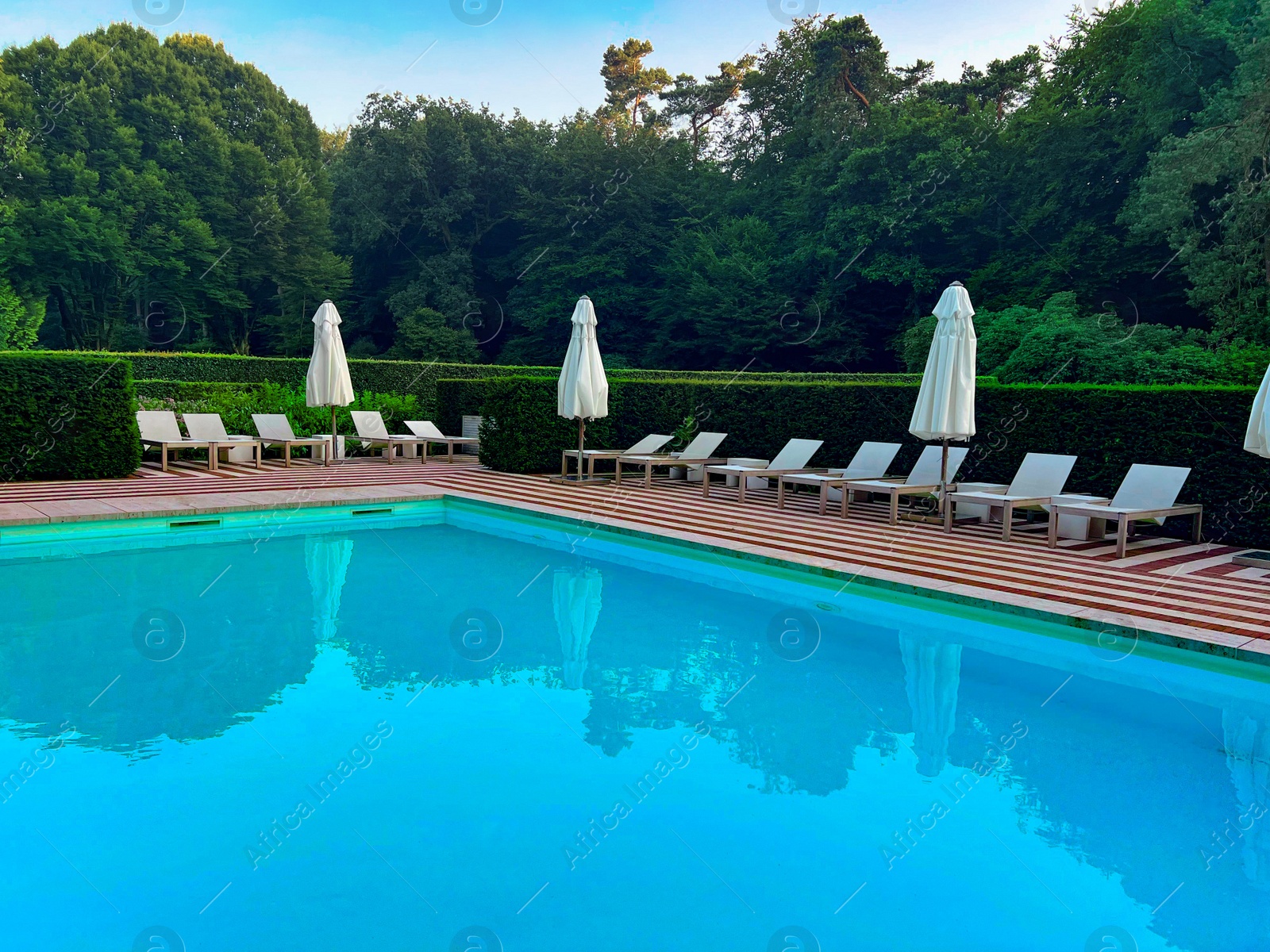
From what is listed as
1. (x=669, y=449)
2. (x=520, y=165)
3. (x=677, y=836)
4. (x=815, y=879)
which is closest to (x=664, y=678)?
(x=677, y=836)

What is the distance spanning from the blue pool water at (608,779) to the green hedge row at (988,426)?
13.7 feet

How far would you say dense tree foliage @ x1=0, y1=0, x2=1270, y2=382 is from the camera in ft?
80.1

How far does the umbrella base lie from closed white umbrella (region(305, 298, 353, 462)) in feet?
11.8

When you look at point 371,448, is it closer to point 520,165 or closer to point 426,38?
point 426,38

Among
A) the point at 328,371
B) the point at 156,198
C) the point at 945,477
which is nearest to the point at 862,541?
the point at 945,477

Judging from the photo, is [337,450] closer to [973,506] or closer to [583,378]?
[583,378]

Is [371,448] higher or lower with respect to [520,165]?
lower

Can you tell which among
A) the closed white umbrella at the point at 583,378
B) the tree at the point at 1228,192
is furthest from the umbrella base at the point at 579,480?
the tree at the point at 1228,192

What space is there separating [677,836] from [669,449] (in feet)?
37.3

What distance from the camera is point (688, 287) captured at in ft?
111

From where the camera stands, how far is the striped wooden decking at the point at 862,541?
636cm

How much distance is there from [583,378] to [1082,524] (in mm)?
6439

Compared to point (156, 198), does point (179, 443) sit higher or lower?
lower

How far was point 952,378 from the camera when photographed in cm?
945
